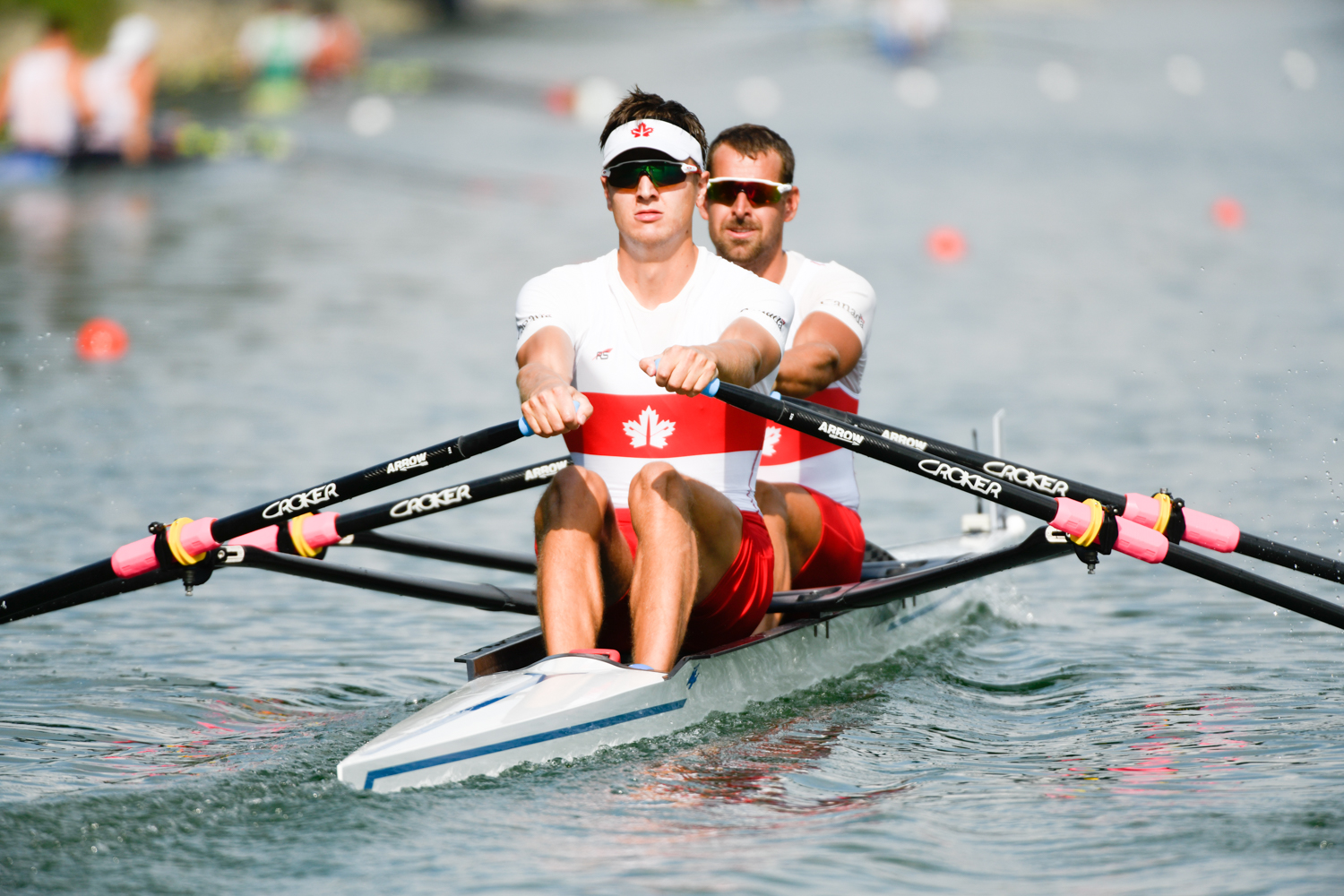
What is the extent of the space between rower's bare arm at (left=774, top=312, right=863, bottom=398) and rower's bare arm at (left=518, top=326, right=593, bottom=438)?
3.06ft

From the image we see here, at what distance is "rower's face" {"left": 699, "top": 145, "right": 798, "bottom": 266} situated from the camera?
6.07 metres

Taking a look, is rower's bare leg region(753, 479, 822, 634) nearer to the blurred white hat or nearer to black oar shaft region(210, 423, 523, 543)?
black oar shaft region(210, 423, 523, 543)

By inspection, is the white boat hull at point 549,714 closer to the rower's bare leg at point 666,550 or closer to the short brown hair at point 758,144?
the rower's bare leg at point 666,550

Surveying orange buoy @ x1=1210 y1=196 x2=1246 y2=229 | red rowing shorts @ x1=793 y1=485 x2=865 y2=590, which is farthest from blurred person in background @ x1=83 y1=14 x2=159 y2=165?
red rowing shorts @ x1=793 y1=485 x2=865 y2=590

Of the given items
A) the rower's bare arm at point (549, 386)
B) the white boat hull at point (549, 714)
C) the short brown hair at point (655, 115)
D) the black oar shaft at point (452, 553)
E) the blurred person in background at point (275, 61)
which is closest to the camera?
the white boat hull at point (549, 714)

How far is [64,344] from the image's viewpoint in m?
13.6

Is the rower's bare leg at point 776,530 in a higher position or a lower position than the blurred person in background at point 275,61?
lower

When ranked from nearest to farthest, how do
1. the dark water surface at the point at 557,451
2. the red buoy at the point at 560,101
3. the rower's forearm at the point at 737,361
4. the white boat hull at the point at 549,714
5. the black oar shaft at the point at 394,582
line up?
the dark water surface at the point at 557,451 → the white boat hull at the point at 549,714 → the rower's forearm at the point at 737,361 → the black oar shaft at the point at 394,582 → the red buoy at the point at 560,101

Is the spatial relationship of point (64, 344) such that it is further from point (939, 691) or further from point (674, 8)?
point (674, 8)

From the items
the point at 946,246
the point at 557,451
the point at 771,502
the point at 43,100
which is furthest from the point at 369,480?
the point at 43,100

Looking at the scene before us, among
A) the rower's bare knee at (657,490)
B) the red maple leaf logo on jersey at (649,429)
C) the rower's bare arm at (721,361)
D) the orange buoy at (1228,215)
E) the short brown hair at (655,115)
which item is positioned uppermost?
the orange buoy at (1228,215)

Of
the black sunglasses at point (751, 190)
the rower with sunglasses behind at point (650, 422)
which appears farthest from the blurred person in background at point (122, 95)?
the rower with sunglasses behind at point (650, 422)

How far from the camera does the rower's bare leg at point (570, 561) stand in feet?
16.0

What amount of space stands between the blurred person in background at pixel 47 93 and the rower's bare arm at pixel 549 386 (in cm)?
1634
